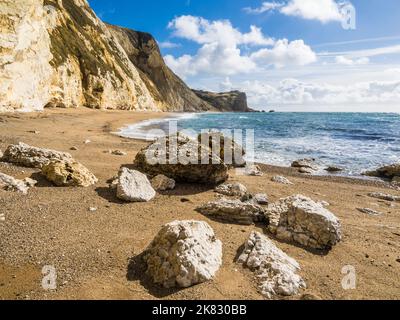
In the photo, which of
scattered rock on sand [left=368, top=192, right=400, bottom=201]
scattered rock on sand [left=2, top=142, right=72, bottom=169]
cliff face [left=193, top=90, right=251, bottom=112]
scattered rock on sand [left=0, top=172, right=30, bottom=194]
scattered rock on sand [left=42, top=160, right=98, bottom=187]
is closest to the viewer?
scattered rock on sand [left=0, top=172, right=30, bottom=194]

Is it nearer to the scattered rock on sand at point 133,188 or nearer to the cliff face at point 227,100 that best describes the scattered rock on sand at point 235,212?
the scattered rock on sand at point 133,188

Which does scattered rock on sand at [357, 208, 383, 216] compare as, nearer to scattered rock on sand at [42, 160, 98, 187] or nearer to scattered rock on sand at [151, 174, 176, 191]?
scattered rock on sand at [151, 174, 176, 191]

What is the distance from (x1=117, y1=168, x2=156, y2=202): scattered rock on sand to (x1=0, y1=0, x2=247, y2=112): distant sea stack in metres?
21.2

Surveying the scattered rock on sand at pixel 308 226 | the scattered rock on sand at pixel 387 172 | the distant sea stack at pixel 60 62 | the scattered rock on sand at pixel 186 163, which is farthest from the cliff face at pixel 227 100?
the scattered rock on sand at pixel 308 226

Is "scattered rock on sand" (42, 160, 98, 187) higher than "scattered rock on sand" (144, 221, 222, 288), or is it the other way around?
"scattered rock on sand" (42, 160, 98, 187)

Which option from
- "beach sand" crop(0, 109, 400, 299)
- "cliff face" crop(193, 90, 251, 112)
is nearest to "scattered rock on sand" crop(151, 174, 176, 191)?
"beach sand" crop(0, 109, 400, 299)

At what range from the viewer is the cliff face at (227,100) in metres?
185

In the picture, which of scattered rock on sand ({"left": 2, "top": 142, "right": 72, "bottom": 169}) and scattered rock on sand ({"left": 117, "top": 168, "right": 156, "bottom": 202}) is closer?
scattered rock on sand ({"left": 117, "top": 168, "right": 156, "bottom": 202})

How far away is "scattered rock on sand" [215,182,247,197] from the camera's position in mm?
7656

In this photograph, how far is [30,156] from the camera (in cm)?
791

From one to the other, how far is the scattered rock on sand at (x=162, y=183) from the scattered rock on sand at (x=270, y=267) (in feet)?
10.0

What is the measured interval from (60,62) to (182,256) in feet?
136
